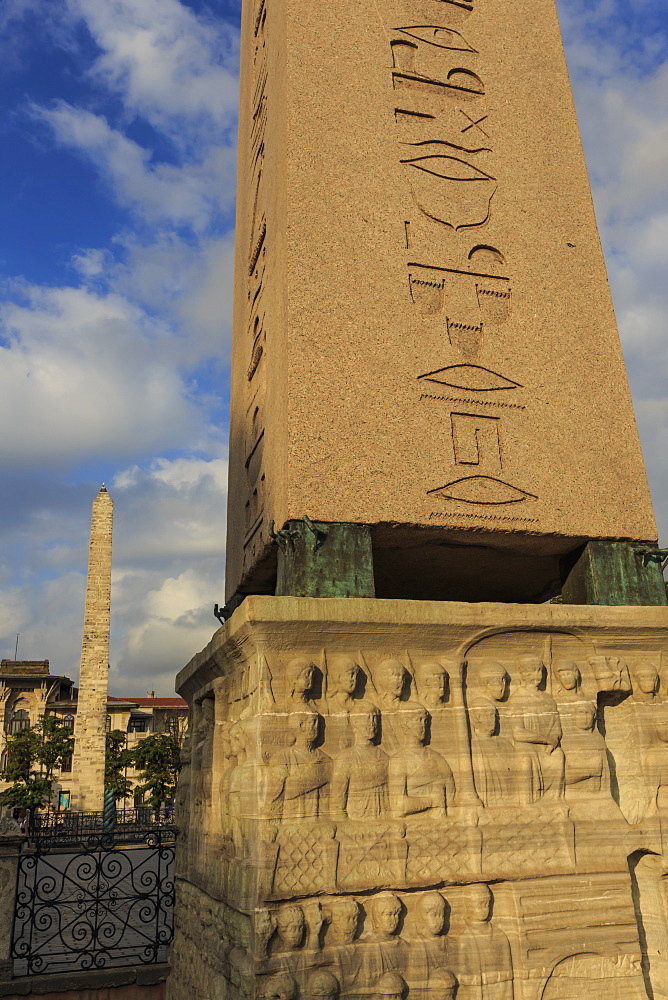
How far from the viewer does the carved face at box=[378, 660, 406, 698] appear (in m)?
3.81

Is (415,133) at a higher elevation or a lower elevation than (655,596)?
higher

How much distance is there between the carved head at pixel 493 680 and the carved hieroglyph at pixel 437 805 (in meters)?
0.01

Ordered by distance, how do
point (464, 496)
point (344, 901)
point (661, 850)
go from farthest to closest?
point (464, 496)
point (661, 850)
point (344, 901)

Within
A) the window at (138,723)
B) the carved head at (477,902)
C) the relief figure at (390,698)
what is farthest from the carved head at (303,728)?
the window at (138,723)

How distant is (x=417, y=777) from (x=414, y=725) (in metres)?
0.23

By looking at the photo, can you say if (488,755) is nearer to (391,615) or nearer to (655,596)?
(391,615)

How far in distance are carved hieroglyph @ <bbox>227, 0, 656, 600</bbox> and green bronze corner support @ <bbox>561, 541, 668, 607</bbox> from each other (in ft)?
0.36

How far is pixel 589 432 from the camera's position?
4.91 meters

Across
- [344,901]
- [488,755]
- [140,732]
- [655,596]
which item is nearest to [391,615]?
[488,755]

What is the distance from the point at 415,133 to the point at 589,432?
239 centimetres

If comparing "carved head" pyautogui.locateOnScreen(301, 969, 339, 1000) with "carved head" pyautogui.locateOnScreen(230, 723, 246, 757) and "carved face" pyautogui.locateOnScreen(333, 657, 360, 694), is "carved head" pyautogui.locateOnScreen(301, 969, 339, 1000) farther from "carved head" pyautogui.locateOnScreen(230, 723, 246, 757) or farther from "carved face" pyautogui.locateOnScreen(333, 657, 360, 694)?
"carved face" pyautogui.locateOnScreen(333, 657, 360, 694)

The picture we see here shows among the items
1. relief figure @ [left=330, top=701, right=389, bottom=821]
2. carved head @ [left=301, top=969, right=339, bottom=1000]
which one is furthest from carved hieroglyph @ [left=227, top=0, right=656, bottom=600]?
carved head @ [left=301, top=969, right=339, bottom=1000]

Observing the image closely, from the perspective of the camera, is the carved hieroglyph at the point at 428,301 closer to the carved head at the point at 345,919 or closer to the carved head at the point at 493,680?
the carved head at the point at 493,680

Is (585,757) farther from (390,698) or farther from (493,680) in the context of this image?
(390,698)
